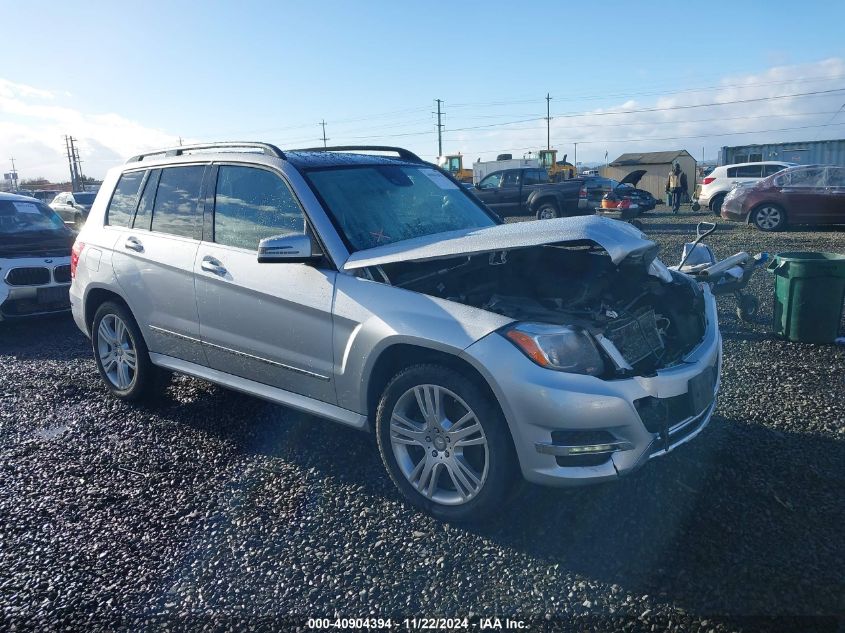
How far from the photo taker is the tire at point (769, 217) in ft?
52.0

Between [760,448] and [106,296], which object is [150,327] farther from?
[760,448]

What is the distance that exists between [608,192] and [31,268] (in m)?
20.1

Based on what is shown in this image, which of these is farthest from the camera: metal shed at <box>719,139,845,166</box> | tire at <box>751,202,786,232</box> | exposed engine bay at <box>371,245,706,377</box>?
metal shed at <box>719,139,845,166</box>

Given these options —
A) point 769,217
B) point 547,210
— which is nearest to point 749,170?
point 769,217

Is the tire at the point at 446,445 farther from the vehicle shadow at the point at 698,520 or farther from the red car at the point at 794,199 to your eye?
the red car at the point at 794,199

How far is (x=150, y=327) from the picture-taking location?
464 centimetres

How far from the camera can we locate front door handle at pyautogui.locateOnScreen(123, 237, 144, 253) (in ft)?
15.2

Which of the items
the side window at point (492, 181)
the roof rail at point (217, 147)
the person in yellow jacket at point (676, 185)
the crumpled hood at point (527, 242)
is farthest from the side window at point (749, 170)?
the roof rail at point (217, 147)

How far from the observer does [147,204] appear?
4805 millimetres

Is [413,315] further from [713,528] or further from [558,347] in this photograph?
[713,528]

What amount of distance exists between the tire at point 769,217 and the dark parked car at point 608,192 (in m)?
4.59

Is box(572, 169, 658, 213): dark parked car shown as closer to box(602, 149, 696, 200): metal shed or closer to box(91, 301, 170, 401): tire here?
box(602, 149, 696, 200): metal shed

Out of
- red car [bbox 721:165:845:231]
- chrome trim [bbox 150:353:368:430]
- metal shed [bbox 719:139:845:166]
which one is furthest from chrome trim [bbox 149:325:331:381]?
metal shed [bbox 719:139:845:166]

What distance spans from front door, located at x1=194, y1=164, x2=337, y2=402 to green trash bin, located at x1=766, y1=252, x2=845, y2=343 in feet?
14.9
